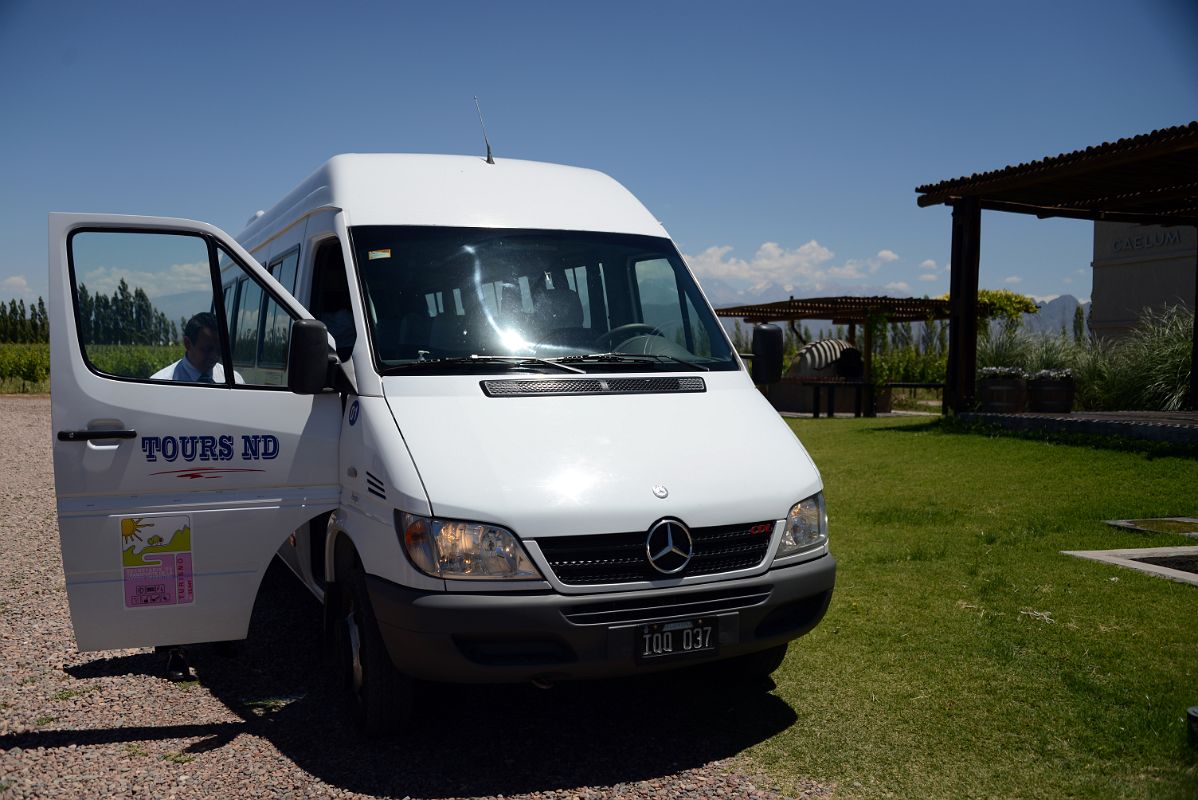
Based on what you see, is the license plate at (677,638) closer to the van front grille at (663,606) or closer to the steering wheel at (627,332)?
the van front grille at (663,606)

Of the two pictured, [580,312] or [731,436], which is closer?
[731,436]

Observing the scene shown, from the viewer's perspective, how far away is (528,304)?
487 cm

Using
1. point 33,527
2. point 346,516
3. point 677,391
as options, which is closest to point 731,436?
point 677,391

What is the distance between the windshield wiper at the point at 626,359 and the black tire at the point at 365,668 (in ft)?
4.46

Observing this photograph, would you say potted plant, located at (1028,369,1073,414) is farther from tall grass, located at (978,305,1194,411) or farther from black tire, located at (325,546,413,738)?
black tire, located at (325,546,413,738)

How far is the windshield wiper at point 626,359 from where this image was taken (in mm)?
4750

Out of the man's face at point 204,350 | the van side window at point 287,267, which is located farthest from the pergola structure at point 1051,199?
the man's face at point 204,350

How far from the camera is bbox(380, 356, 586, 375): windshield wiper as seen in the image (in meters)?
4.42

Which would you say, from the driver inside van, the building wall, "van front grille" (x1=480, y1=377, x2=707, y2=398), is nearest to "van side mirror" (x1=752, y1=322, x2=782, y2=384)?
"van front grille" (x1=480, y1=377, x2=707, y2=398)

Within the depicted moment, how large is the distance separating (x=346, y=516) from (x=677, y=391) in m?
1.64

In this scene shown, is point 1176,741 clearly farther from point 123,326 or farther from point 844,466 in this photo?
point 844,466

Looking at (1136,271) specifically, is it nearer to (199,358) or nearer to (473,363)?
(473,363)

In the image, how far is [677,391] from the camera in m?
4.73

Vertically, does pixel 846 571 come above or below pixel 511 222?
below
